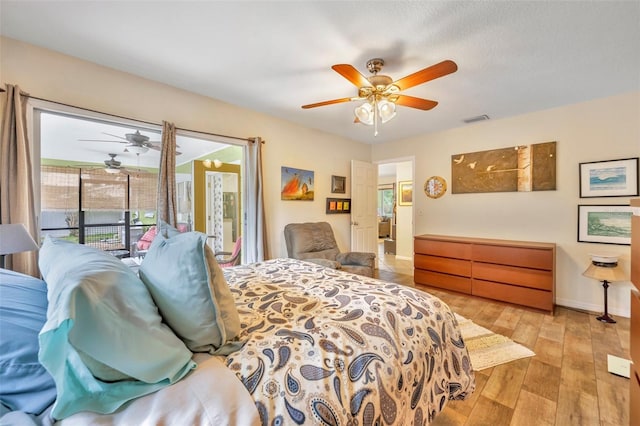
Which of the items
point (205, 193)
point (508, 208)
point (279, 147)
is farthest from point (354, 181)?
point (205, 193)

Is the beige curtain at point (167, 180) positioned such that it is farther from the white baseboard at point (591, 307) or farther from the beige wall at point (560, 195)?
the white baseboard at point (591, 307)

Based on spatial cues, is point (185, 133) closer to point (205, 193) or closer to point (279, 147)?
point (279, 147)

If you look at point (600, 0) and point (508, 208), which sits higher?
point (600, 0)

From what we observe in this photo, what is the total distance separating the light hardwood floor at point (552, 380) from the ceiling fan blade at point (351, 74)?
2265 mm

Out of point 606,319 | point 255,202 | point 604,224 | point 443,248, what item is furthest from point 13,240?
point 604,224

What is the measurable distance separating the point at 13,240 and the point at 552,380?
12.2ft

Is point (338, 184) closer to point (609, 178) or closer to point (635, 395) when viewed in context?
point (609, 178)

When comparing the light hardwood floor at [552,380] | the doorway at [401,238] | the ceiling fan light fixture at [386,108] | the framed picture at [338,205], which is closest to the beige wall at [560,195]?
the light hardwood floor at [552,380]

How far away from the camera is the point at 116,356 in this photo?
2.32 ft

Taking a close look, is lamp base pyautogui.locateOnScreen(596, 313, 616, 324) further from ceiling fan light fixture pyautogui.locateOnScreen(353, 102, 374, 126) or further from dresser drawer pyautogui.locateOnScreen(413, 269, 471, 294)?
ceiling fan light fixture pyautogui.locateOnScreen(353, 102, 374, 126)

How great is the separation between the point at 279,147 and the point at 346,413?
11.1 feet

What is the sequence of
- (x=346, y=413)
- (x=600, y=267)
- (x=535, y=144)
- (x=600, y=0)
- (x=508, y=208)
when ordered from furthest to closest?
(x=508, y=208) → (x=535, y=144) → (x=600, y=267) → (x=600, y=0) → (x=346, y=413)

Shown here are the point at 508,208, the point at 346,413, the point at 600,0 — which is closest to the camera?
the point at 346,413

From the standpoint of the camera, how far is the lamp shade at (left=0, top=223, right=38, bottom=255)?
1607 mm
